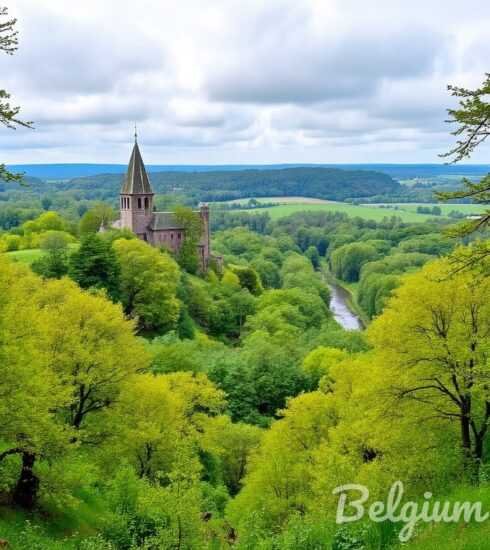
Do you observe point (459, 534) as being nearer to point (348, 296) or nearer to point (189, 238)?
point (189, 238)

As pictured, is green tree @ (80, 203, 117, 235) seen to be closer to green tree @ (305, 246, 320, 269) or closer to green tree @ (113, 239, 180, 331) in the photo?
green tree @ (113, 239, 180, 331)

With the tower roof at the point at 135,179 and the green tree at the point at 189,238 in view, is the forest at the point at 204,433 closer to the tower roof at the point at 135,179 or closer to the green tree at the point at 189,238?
the green tree at the point at 189,238

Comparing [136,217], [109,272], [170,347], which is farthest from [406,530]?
[136,217]

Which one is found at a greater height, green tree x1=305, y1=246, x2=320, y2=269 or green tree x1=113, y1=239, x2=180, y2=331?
green tree x1=113, y1=239, x2=180, y2=331

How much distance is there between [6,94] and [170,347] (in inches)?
1208

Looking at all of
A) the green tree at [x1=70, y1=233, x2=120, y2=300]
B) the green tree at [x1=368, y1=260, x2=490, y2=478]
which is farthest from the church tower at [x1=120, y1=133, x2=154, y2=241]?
the green tree at [x1=368, y1=260, x2=490, y2=478]

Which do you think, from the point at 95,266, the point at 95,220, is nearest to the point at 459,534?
the point at 95,266

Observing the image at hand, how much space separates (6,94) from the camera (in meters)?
12.6

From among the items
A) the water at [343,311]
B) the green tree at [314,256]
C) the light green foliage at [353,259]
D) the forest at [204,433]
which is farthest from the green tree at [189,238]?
the green tree at [314,256]

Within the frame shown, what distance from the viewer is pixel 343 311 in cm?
11244

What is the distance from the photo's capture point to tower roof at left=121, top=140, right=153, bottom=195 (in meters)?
79.4

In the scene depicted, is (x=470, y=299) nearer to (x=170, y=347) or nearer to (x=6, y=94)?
(x=6, y=94)

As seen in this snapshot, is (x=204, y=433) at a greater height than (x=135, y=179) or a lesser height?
lesser

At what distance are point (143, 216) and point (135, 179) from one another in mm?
4925
